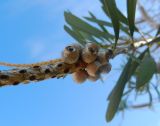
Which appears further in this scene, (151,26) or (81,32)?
(151,26)

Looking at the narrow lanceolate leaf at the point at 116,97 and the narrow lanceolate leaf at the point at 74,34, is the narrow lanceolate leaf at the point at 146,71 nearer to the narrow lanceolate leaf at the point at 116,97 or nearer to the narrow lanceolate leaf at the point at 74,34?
the narrow lanceolate leaf at the point at 116,97

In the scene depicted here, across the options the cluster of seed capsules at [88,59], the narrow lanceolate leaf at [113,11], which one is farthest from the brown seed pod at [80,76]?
the narrow lanceolate leaf at [113,11]

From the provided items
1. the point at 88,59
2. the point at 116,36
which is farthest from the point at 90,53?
the point at 116,36

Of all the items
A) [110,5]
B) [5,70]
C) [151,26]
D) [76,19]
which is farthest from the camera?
[151,26]

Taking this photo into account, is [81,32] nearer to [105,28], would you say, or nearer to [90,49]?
[105,28]

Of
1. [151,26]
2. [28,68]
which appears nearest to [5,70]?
[28,68]

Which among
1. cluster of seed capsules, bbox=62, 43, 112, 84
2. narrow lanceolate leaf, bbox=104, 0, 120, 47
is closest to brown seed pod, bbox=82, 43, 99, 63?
cluster of seed capsules, bbox=62, 43, 112, 84

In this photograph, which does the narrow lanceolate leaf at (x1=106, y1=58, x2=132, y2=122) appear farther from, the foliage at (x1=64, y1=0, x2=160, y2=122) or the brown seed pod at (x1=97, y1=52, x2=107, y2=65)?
the brown seed pod at (x1=97, y1=52, x2=107, y2=65)

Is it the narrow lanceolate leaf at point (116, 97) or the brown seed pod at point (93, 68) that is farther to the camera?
the narrow lanceolate leaf at point (116, 97)
